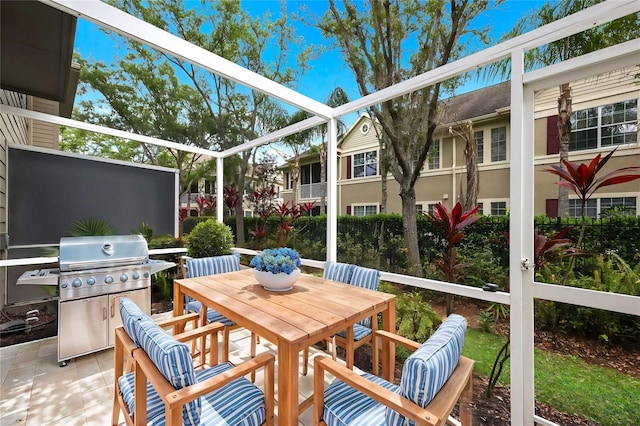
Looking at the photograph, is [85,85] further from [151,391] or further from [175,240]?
[151,391]

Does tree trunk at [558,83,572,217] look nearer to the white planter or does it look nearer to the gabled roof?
the white planter

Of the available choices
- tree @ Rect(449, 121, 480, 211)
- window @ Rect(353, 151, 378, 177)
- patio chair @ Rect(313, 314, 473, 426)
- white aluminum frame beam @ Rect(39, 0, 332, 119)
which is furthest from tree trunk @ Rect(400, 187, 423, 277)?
patio chair @ Rect(313, 314, 473, 426)

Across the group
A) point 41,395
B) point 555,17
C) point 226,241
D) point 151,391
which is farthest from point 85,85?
point 555,17

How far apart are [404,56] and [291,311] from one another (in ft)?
15.5

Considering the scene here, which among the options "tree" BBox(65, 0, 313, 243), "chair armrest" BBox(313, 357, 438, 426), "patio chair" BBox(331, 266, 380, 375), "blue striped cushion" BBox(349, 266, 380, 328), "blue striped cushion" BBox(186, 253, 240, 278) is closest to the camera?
"chair armrest" BBox(313, 357, 438, 426)

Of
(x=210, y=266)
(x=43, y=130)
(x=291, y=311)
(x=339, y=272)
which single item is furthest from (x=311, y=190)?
(x=291, y=311)

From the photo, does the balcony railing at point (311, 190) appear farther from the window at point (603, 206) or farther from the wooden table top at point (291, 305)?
the window at point (603, 206)

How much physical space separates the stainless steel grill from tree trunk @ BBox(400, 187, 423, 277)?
12.8 feet

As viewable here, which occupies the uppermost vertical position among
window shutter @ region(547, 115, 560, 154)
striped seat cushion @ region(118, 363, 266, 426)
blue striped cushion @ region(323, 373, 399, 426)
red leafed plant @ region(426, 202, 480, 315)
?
window shutter @ region(547, 115, 560, 154)

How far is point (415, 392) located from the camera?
1.13m

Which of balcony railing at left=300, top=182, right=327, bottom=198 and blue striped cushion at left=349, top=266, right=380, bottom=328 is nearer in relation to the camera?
blue striped cushion at left=349, top=266, right=380, bottom=328

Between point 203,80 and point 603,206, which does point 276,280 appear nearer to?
point 603,206

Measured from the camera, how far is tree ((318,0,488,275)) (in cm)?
440

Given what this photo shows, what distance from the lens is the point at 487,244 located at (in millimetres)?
3490
